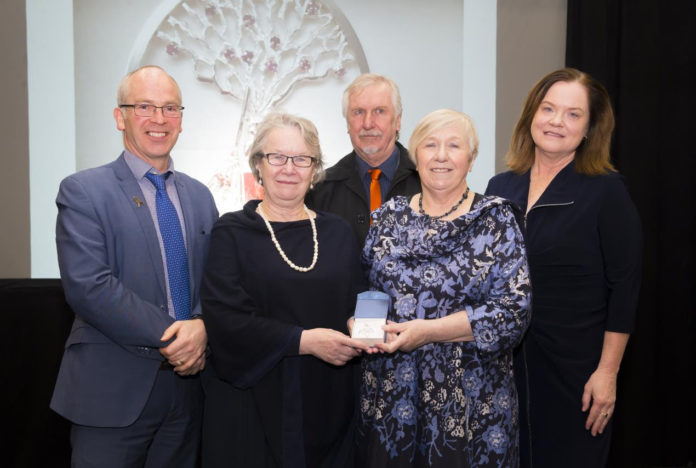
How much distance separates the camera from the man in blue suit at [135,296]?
198cm

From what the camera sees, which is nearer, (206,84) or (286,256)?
Answer: (286,256)

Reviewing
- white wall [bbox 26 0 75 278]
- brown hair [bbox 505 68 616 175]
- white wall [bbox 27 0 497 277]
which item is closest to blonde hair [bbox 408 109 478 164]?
brown hair [bbox 505 68 616 175]

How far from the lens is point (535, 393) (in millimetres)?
2244

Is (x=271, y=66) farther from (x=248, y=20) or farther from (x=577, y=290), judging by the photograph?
(x=577, y=290)

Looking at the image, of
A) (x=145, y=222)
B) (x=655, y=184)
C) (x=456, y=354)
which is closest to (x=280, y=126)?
(x=145, y=222)

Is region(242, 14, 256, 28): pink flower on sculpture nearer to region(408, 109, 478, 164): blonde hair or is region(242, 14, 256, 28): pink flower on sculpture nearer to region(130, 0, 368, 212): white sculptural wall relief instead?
region(130, 0, 368, 212): white sculptural wall relief

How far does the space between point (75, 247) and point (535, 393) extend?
1697mm

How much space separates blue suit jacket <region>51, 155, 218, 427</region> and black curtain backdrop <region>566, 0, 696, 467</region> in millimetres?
Answer: 3236

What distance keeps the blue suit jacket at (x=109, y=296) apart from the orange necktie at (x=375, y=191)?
1.01 m

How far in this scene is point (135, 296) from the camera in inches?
78.6

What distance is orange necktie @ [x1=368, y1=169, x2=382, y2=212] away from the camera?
8.93 feet

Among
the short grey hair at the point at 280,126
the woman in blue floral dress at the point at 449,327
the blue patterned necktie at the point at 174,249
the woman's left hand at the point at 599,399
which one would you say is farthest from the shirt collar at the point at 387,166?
the woman's left hand at the point at 599,399

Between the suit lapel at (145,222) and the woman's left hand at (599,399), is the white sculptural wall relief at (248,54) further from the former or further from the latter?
the woman's left hand at (599,399)

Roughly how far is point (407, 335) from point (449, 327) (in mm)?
136
